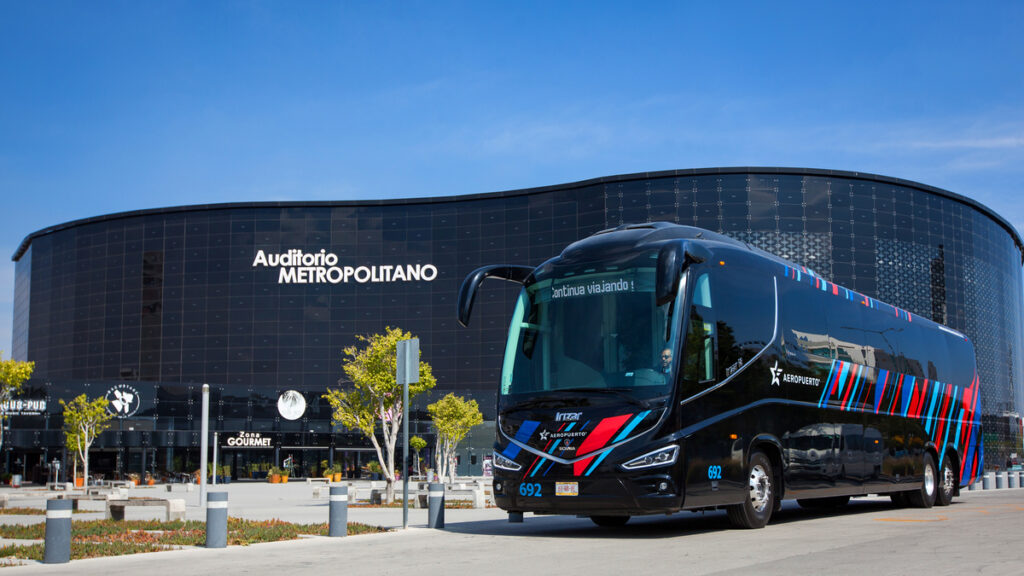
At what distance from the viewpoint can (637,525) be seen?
15.7m

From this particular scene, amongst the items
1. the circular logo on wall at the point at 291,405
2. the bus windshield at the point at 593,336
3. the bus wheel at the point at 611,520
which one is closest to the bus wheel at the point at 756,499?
the bus wheel at the point at 611,520

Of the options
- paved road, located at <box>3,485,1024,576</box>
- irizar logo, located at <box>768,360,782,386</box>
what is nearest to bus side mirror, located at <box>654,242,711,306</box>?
irizar logo, located at <box>768,360,782,386</box>

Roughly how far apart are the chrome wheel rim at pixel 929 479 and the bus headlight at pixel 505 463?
1013cm

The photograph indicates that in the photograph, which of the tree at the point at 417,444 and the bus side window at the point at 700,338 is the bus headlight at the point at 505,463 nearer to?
the bus side window at the point at 700,338

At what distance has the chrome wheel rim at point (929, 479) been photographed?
19.6 m

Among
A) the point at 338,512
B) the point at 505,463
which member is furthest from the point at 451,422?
the point at 505,463

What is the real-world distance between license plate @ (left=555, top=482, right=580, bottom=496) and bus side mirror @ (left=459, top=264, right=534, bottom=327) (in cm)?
243

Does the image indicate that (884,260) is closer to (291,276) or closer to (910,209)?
(910,209)

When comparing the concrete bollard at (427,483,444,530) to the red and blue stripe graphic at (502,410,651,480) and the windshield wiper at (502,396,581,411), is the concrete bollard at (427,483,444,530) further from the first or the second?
the red and blue stripe graphic at (502,410,651,480)

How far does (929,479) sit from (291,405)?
5375 cm

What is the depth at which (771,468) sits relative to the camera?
1448cm

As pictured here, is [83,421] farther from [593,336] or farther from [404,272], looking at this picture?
[593,336]

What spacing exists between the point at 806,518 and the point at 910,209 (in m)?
68.2

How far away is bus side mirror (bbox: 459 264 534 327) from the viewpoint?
13.8 metres
